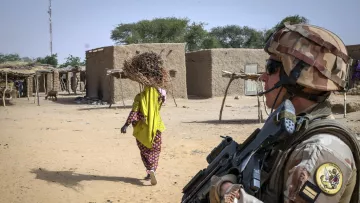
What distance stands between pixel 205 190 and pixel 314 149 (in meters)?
0.49

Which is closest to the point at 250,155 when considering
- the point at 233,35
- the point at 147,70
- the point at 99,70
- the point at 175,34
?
the point at 147,70

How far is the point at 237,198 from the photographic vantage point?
1270 millimetres

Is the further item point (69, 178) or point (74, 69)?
point (74, 69)

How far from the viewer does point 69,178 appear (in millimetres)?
5059

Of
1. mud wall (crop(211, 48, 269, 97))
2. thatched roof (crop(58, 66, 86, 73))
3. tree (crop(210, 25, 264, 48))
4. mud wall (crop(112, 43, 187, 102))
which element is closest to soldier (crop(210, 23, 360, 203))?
mud wall (crop(112, 43, 187, 102))

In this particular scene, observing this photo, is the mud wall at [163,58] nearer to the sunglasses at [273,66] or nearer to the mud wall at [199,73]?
the mud wall at [199,73]

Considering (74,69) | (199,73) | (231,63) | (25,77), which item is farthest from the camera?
(74,69)

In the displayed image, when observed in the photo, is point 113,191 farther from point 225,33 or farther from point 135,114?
point 225,33

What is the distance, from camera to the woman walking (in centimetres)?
488

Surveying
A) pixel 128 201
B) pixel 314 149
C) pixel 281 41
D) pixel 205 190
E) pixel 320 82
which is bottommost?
pixel 128 201

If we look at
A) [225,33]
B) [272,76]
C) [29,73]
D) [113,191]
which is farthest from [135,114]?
[225,33]

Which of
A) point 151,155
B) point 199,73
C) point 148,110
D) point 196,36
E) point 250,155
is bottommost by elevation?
point 151,155

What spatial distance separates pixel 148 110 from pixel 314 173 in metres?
3.85

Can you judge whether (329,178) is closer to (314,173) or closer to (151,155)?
(314,173)
